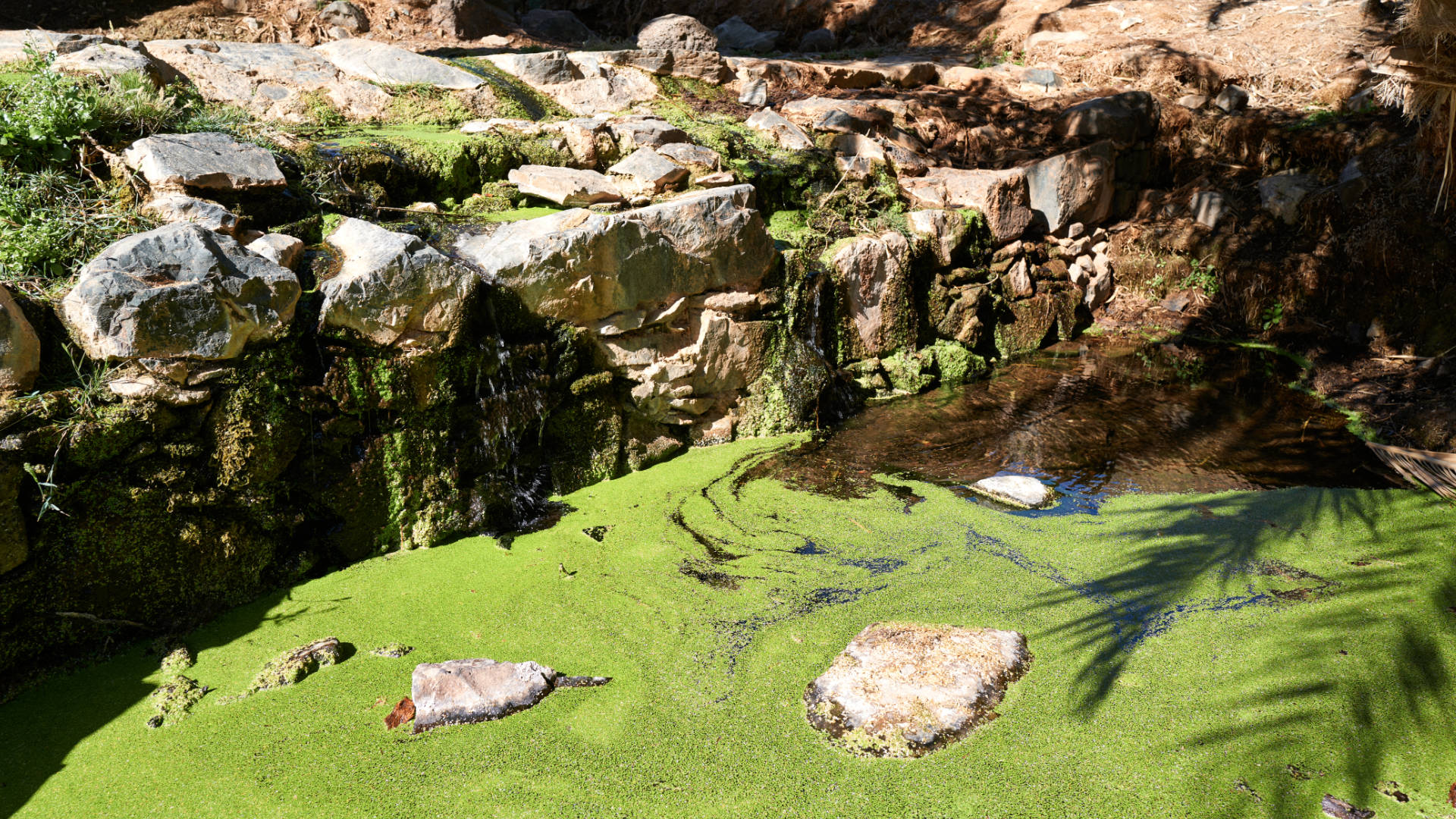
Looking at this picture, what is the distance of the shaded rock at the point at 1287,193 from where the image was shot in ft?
26.4

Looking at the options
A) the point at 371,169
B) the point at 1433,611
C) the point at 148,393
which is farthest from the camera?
the point at 371,169

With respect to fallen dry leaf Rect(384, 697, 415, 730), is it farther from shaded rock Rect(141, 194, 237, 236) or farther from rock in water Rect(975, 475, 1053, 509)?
rock in water Rect(975, 475, 1053, 509)

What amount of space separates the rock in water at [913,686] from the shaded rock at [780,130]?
18.1 ft

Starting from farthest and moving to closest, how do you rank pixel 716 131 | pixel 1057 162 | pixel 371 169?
pixel 1057 162, pixel 716 131, pixel 371 169

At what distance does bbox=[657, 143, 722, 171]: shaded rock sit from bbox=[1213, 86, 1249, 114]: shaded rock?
682cm

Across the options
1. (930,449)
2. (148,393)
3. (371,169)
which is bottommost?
(930,449)

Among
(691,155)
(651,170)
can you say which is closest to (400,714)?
(651,170)

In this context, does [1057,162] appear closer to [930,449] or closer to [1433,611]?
[930,449]

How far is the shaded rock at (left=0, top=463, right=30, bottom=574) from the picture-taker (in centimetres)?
295

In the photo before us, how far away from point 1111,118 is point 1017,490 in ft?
20.6

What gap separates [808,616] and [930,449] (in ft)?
7.88

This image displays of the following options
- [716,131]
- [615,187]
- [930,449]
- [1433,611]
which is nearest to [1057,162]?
[716,131]

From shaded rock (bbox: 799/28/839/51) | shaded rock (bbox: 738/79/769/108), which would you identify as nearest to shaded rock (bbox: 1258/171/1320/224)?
shaded rock (bbox: 738/79/769/108)

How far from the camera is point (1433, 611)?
10.2 feet
